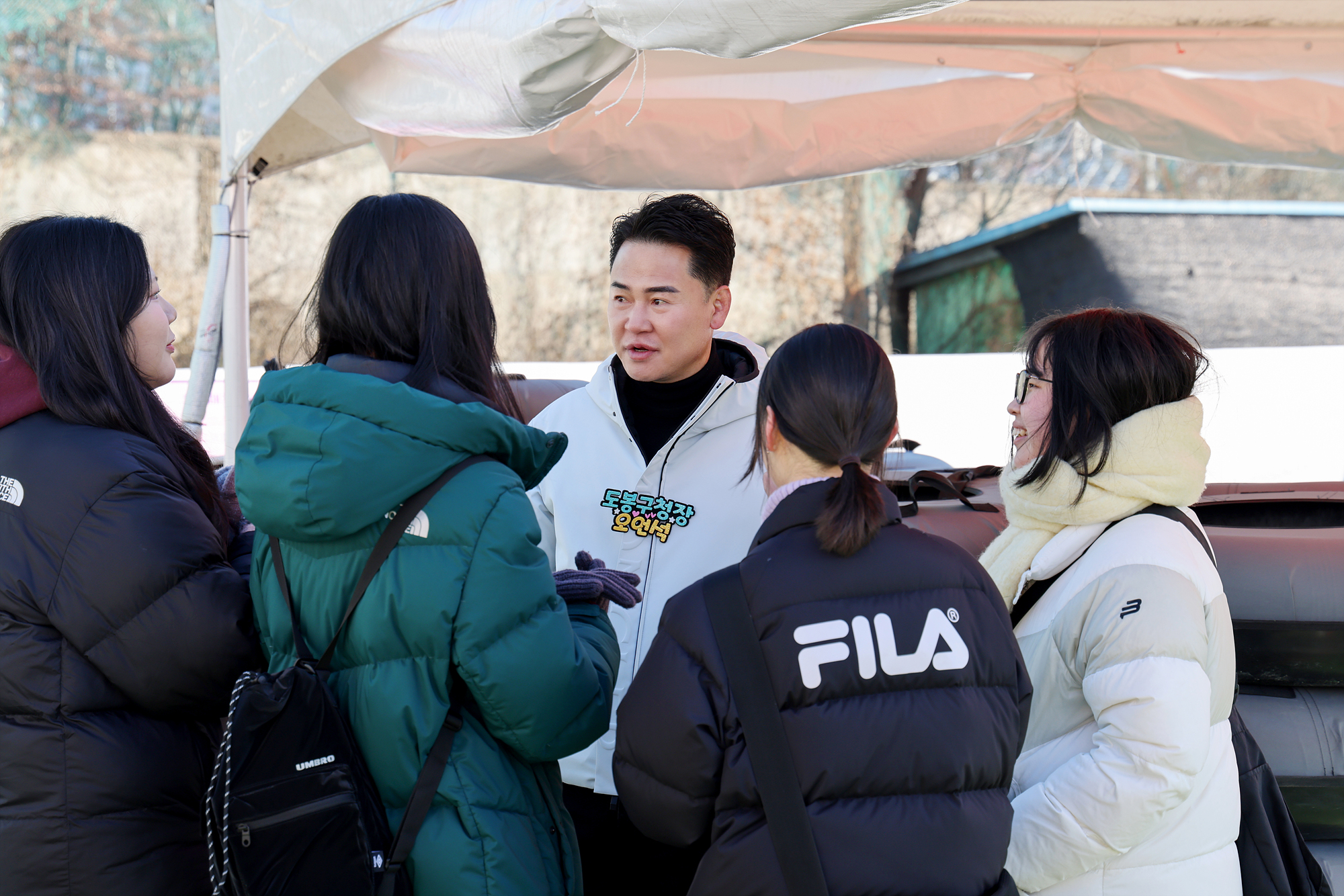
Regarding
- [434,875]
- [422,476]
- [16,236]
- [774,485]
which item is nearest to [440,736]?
[434,875]

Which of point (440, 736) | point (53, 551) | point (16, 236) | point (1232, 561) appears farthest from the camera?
point (1232, 561)

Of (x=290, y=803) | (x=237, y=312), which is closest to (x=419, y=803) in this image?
(x=290, y=803)

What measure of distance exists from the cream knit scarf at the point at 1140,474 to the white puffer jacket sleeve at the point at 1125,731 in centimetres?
13

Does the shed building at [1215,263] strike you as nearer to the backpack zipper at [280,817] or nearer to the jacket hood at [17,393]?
the jacket hood at [17,393]

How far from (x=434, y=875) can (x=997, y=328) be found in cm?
1025

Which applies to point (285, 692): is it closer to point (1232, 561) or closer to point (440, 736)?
point (440, 736)

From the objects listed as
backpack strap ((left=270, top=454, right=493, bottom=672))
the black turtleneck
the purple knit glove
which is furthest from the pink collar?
the black turtleneck

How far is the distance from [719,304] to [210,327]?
1386 mm

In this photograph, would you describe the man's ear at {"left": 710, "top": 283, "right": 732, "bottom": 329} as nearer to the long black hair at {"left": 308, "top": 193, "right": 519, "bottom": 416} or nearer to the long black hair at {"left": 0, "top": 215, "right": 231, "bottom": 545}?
the long black hair at {"left": 308, "top": 193, "right": 519, "bottom": 416}

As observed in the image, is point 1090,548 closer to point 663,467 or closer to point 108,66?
point 663,467

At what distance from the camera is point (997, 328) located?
1075cm

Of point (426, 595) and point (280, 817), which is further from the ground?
point (426, 595)

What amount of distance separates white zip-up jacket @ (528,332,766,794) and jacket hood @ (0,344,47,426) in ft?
3.12

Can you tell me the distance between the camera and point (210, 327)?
9.09ft
